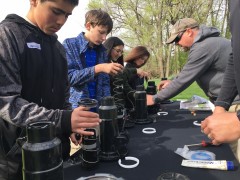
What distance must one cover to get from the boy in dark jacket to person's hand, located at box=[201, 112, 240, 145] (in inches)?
18.9

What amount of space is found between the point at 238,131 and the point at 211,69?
57.8 inches

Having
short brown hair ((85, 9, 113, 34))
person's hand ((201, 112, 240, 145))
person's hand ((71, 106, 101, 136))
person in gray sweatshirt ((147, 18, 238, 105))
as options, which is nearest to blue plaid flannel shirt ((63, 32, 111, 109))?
short brown hair ((85, 9, 113, 34))

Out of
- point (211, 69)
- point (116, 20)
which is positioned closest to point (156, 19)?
point (116, 20)

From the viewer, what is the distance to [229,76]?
1427 mm

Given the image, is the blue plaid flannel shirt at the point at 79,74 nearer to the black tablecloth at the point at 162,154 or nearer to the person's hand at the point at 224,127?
the black tablecloth at the point at 162,154

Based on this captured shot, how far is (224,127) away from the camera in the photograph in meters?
0.97

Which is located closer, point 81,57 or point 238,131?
point 238,131

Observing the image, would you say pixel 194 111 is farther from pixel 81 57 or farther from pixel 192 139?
pixel 81 57

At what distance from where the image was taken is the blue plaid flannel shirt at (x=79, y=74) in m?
2.05

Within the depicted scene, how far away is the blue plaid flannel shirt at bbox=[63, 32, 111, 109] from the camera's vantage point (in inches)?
80.6

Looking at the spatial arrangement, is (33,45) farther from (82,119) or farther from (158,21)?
(158,21)

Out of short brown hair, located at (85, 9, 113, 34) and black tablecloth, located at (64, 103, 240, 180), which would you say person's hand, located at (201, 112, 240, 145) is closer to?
black tablecloth, located at (64, 103, 240, 180)

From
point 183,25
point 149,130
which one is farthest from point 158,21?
point 149,130

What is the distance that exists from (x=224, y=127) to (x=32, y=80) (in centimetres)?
92
